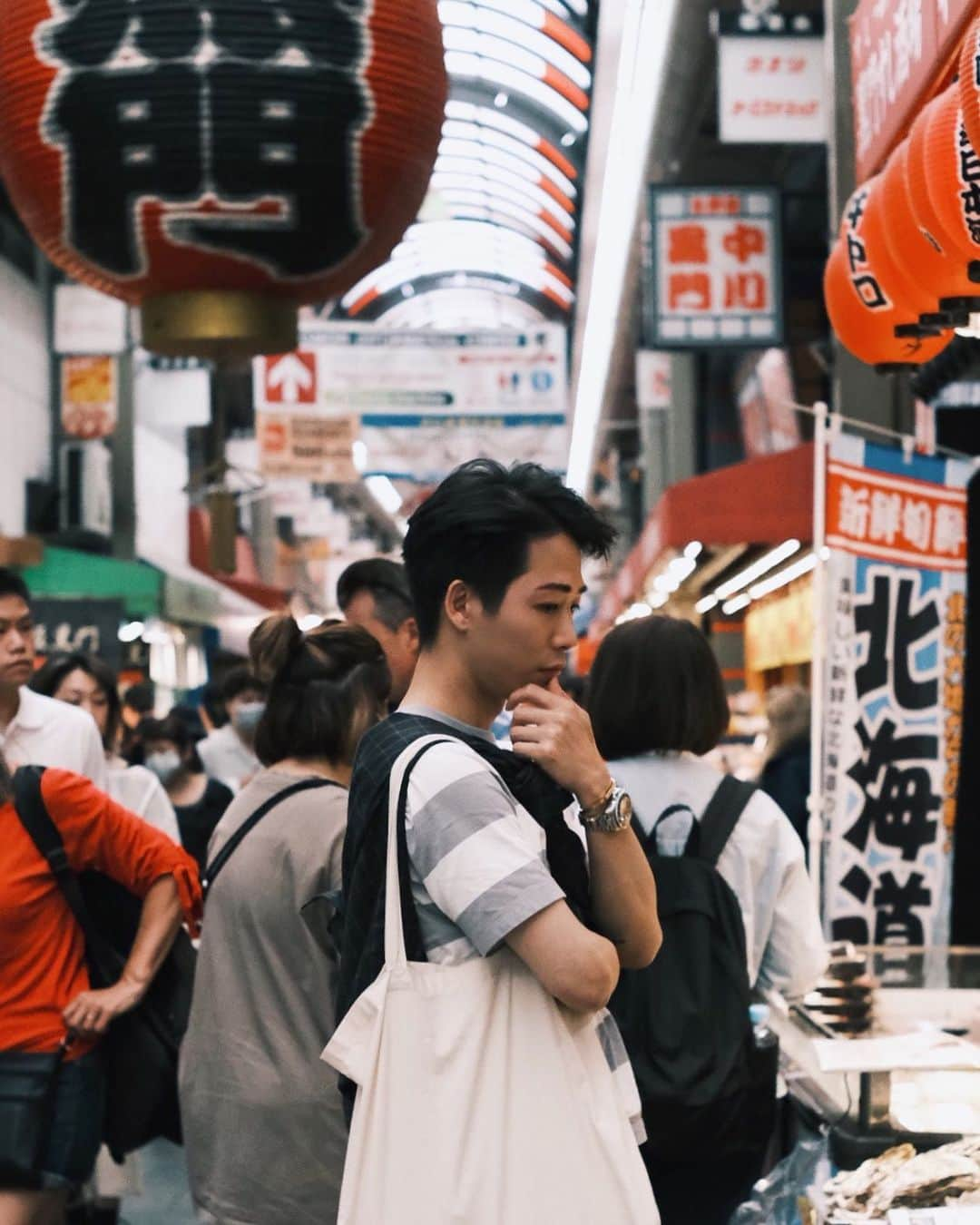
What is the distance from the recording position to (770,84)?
991cm

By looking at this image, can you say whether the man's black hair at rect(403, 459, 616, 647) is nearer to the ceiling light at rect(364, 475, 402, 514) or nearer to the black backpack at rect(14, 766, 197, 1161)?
the black backpack at rect(14, 766, 197, 1161)

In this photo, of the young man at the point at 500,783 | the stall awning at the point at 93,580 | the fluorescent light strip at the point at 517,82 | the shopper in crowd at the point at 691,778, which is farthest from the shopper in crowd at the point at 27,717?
the fluorescent light strip at the point at 517,82

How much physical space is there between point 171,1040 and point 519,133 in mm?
16592

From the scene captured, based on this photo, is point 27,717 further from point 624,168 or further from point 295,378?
point 295,378

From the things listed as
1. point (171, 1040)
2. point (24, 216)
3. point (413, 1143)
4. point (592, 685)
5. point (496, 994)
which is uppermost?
point (24, 216)

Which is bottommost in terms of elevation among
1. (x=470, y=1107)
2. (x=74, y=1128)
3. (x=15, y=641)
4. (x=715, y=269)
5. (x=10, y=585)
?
(x=74, y=1128)

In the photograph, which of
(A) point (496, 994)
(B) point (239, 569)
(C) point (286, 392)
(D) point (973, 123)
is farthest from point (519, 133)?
(A) point (496, 994)

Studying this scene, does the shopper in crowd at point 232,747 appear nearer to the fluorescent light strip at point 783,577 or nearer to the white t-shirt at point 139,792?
the white t-shirt at point 139,792

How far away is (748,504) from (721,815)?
670 centimetres

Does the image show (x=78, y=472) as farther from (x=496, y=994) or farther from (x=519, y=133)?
(x=496, y=994)

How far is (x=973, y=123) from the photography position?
11.9 feet

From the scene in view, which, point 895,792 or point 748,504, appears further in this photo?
point 748,504

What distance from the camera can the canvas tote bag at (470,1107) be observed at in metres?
2.04

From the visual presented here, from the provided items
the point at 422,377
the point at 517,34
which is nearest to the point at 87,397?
the point at 422,377
